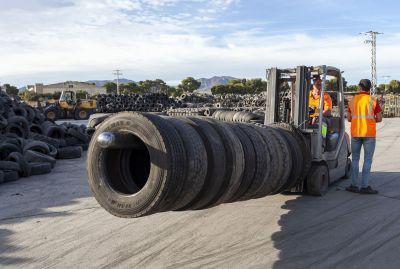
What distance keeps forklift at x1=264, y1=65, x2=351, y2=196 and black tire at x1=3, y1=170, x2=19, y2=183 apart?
545cm

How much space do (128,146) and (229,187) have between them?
1.09 m

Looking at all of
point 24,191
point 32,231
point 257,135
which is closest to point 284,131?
point 257,135

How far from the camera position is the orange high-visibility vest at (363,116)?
740 cm

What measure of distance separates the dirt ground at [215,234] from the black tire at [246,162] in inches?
29.8

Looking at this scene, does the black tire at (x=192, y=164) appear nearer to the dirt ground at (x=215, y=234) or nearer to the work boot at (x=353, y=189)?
the dirt ground at (x=215, y=234)

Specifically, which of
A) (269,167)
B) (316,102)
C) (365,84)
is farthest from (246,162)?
(365,84)

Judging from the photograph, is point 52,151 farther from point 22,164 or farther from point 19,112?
point 19,112

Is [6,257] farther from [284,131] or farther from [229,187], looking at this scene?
[284,131]

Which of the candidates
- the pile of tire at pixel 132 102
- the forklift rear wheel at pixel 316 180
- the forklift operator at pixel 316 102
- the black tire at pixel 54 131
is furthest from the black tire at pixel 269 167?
the pile of tire at pixel 132 102

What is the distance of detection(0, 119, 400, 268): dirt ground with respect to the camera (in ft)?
15.0

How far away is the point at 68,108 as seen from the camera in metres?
33.3

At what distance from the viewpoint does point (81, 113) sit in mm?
33250

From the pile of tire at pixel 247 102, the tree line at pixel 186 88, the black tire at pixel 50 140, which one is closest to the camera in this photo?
the black tire at pixel 50 140

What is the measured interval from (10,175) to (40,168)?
86 centimetres
